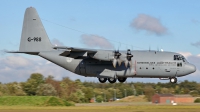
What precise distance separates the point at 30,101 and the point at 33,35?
683 inches

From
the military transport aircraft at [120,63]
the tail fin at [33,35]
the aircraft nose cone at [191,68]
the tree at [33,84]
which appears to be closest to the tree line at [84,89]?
the tree at [33,84]

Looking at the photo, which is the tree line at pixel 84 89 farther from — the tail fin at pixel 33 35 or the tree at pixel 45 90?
the tail fin at pixel 33 35

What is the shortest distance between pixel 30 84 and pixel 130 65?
101ft

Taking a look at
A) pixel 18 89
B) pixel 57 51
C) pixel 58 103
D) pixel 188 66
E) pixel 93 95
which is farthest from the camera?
pixel 93 95

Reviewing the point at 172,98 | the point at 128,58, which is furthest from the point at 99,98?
the point at 128,58

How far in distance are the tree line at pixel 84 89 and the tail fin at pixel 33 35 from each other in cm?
2165

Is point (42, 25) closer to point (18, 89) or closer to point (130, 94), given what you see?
point (18, 89)

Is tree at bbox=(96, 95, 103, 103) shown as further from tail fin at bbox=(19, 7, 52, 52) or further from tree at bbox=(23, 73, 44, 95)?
tail fin at bbox=(19, 7, 52, 52)

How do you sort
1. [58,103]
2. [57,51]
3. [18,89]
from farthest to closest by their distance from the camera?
1. [18,89]
2. [58,103]
3. [57,51]

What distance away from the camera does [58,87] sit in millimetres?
70938

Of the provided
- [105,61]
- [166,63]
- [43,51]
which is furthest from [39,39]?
[166,63]

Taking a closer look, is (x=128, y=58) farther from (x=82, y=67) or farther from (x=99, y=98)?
(x=99, y=98)

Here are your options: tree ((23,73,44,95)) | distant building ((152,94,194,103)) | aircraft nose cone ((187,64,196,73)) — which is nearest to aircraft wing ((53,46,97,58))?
aircraft nose cone ((187,64,196,73))

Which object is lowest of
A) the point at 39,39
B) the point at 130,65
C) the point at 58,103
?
the point at 58,103
